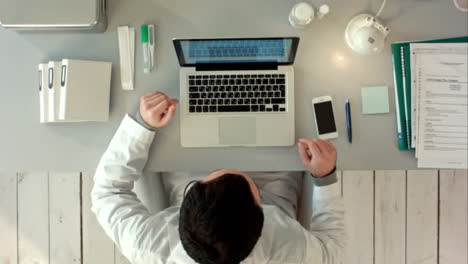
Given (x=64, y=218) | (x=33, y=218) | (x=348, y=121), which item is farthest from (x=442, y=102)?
(x=33, y=218)

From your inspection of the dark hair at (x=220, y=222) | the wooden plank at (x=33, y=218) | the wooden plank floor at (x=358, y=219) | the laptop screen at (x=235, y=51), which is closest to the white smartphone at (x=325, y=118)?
the laptop screen at (x=235, y=51)

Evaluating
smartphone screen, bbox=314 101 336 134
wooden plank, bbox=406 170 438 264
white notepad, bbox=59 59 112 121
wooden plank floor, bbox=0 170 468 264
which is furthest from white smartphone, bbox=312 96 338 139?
wooden plank, bbox=406 170 438 264

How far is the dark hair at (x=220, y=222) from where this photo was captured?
2.34ft

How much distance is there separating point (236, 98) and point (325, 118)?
0.22 metres

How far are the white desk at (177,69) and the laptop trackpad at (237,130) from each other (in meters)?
0.03

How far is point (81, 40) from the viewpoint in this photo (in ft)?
3.26

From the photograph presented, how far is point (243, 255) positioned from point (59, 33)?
2.23 ft

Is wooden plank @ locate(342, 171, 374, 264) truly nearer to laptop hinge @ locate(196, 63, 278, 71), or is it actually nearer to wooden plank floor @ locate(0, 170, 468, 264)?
wooden plank floor @ locate(0, 170, 468, 264)

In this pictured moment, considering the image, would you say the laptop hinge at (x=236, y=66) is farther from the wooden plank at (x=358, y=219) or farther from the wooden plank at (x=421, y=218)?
the wooden plank at (x=421, y=218)

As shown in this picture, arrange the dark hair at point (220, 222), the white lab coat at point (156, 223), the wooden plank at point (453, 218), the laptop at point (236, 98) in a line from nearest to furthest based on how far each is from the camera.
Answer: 1. the dark hair at point (220, 222)
2. the white lab coat at point (156, 223)
3. the laptop at point (236, 98)
4. the wooden plank at point (453, 218)

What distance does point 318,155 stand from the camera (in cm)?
93

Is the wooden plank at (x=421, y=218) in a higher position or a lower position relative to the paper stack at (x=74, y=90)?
lower

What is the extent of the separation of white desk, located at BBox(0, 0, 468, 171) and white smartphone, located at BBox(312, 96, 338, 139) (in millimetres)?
17

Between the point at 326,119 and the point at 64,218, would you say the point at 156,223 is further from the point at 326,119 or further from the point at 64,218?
the point at 64,218
